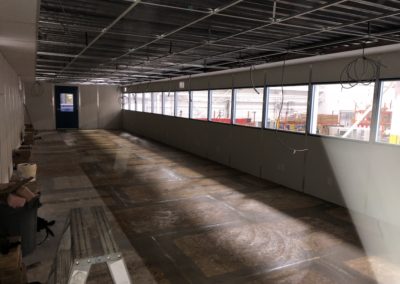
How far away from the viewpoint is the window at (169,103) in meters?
11.7

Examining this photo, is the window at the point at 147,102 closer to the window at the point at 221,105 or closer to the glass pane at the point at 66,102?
the glass pane at the point at 66,102

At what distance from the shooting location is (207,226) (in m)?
4.31

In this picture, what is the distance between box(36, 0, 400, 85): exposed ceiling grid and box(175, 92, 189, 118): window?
5.30 meters

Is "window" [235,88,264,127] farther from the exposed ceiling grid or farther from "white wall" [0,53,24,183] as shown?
"white wall" [0,53,24,183]

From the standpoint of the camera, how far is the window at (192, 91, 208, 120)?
31.6ft

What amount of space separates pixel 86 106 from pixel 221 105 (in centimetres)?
1000

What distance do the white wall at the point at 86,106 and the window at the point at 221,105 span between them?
375 inches

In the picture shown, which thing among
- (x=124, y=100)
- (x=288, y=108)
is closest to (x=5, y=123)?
(x=288, y=108)

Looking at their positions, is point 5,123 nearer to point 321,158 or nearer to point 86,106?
point 321,158

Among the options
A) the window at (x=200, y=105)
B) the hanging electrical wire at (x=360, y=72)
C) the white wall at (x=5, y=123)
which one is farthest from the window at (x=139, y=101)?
the hanging electrical wire at (x=360, y=72)

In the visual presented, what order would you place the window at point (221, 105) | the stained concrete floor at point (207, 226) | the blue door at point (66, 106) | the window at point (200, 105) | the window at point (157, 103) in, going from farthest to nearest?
the blue door at point (66, 106) < the window at point (157, 103) < the window at point (200, 105) < the window at point (221, 105) < the stained concrete floor at point (207, 226)

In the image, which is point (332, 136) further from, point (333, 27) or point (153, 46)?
point (153, 46)

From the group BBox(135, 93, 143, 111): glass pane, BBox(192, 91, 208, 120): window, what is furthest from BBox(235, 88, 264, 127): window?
BBox(135, 93, 143, 111): glass pane

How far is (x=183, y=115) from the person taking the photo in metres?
11.1
